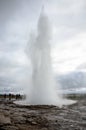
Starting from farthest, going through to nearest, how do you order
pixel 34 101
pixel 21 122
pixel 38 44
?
1. pixel 38 44
2. pixel 34 101
3. pixel 21 122

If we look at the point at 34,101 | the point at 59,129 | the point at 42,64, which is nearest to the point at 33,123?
the point at 59,129

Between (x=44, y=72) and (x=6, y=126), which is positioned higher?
(x=44, y=72)

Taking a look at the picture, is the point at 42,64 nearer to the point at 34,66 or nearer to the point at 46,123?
the point at 34,66

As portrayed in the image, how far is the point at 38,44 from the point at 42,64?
3.99 meters

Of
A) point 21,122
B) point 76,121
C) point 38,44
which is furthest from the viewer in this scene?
point 38,44

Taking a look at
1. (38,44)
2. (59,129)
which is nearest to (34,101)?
(38,44)

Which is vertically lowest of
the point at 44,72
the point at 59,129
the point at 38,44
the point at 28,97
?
the point at 59,129

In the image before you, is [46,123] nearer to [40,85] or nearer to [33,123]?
[33,123]

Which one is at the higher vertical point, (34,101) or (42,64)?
(42,64)

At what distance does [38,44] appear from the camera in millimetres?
40125

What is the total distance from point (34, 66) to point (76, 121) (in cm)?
2311

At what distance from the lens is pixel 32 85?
37.5m

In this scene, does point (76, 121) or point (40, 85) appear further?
point (40, 85)

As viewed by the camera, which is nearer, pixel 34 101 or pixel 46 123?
pixel 46 123
